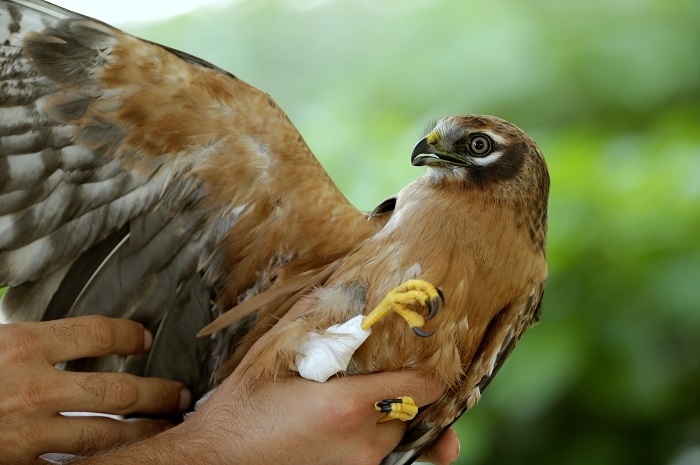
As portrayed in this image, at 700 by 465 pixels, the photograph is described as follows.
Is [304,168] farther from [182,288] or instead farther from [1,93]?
[1,93]

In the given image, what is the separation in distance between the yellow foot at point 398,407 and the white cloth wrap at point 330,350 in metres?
0.09

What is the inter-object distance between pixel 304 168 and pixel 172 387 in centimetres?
53

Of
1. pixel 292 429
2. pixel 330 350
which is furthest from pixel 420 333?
pixel 292 429

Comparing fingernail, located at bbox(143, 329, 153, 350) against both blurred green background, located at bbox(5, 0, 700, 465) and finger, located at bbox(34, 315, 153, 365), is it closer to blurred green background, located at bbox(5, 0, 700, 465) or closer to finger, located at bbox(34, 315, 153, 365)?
finger, located at bbox(34, 315, 153, 365)

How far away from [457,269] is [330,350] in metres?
0.26

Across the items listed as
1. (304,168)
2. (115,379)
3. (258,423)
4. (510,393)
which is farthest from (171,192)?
(510,393)

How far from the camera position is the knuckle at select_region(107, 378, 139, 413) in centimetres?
132

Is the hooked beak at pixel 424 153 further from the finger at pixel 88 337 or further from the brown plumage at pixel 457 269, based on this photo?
the finger at pixel 88 337

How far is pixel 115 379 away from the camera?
133cm

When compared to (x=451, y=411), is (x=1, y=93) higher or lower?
Result: higher

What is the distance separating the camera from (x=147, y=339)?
1426 millimetres

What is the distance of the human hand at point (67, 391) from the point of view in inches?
47.1

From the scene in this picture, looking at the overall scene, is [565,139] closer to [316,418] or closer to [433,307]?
[433,307]

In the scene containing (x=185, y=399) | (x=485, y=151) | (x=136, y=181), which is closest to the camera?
(x=485, y=151)
